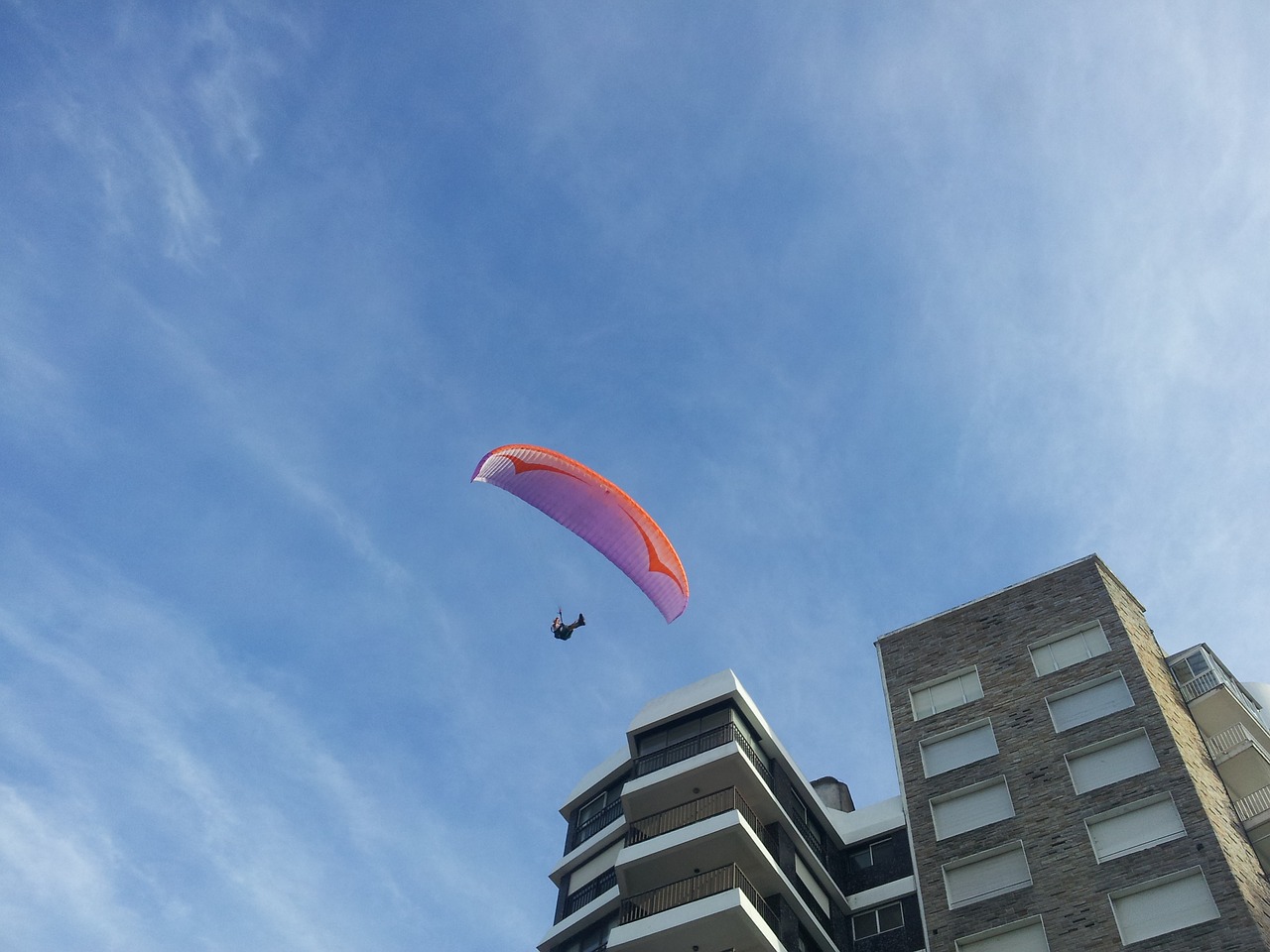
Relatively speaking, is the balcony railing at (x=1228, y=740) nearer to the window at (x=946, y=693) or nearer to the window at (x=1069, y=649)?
the window at (x=1069, y=649)

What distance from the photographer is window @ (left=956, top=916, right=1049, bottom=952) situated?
30.7 metres

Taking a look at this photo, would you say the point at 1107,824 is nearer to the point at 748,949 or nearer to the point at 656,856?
the point at 748,949

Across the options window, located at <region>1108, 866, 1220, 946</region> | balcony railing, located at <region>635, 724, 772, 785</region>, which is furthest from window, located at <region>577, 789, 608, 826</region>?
window, located at <region>1108, 866, 1220, 946</region>

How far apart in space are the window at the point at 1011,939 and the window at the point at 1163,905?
80.6 inches

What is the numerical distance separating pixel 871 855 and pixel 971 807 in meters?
5.70

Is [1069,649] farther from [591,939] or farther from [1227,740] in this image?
[591,939]

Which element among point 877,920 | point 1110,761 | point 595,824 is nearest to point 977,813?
point 1110,761

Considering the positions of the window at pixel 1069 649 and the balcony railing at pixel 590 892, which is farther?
the balcony railing at pixel 590 892

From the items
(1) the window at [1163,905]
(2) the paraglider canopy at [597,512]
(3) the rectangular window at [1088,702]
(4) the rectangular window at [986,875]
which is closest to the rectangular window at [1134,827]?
(1) the window at [1163,905]

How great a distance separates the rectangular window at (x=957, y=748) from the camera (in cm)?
3625

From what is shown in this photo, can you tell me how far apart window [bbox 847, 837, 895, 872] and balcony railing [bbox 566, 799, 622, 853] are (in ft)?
26.1

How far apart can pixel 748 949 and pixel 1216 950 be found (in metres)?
11.9

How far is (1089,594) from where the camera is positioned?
38531 millimetres

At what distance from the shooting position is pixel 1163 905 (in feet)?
97.0
